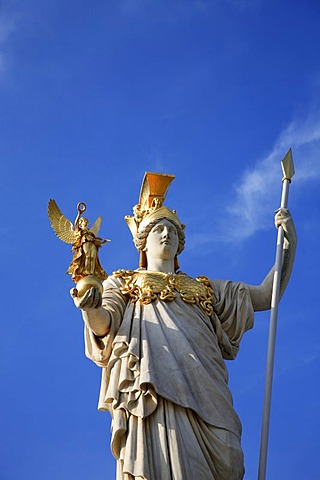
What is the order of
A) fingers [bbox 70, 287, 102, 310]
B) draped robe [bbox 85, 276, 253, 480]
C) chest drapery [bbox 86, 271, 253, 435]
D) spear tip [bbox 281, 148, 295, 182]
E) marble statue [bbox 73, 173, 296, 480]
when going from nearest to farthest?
draped robe [bbox 85, 276, 253, 480]
marble statue [bbox 73, 173, 296, 480]
chest drapery [bbox 86, 271, 253, 435]
fingers [bbox 70, 287, 102, 310]
spear tip [bbox 281, 148, 295, 182]

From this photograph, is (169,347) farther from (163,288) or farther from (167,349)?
(163,288)

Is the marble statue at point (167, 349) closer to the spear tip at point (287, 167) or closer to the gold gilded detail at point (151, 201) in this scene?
the gold gilded detail at point (151, 201)

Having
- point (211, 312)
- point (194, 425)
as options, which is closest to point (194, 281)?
point (211, 312)

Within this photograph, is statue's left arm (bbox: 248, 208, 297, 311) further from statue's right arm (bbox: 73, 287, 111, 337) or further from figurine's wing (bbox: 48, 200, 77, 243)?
figurine's wing (bbox: 48, 200, 77, 243)

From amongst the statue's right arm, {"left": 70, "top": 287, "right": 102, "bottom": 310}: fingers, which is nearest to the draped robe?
the statue's right arm

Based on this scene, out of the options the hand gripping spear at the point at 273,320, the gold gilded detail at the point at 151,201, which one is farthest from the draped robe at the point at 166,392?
the gold gilded detail at the point at 151,201

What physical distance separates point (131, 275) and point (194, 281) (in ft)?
2.80

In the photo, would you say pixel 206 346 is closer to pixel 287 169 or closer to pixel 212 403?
pixel 212 403

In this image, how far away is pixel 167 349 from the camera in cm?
1382

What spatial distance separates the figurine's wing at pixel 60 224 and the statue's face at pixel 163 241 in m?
1.38

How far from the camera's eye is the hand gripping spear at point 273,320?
13609mm

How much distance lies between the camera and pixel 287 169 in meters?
15.5

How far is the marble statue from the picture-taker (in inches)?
513

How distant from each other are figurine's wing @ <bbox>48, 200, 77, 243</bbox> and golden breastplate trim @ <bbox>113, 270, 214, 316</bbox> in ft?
3.52
